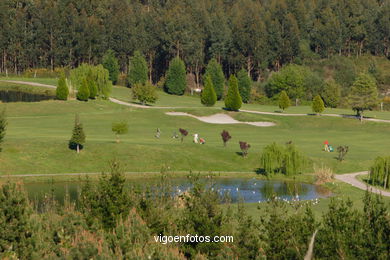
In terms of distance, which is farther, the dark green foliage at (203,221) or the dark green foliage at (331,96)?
the dark green foliage at (331,96)

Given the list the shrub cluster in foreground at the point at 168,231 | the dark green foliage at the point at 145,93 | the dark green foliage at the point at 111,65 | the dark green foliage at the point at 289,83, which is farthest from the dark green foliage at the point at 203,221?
the dark green foliage at the point at 111,65

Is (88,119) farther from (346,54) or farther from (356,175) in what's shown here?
(346,54)

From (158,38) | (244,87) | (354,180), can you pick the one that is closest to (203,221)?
(354,180)

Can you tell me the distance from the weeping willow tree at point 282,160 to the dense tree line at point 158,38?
3508 inches

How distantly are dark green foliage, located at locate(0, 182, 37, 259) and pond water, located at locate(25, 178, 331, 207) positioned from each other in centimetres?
1881

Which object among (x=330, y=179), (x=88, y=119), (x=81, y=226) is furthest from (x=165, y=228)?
(x=88, y=119)

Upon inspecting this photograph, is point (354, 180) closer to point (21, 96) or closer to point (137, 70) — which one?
point (21, 96)

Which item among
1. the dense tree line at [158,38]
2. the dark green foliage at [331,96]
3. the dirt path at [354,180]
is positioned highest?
the dense tree line at [158,38]

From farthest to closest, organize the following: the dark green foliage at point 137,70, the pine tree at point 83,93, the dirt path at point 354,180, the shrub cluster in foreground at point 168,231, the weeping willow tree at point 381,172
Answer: the dark green foliage at point 137,70 → the pine tree at point 83,93 → the weeping willow tree at point 381,172 → the dirt path at point 354,180 → the shrub cluster in foreground at point 168,231

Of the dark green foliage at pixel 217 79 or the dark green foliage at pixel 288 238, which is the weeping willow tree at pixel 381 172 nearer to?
the dark green foliage at pixel 288 238

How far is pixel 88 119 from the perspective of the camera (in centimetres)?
7875

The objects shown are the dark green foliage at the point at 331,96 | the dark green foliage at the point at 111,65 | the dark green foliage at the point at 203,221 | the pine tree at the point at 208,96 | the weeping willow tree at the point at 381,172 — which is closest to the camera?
the dark green foliage at the point at 203,221

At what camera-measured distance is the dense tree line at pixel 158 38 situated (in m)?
143

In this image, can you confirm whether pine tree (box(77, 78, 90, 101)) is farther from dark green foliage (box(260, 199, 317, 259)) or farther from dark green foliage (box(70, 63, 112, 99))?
dark green foliage (box(260, 199, 317, 259))
